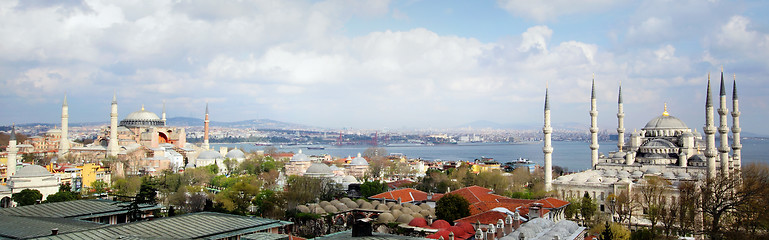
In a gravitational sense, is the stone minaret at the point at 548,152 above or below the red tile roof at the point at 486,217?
above

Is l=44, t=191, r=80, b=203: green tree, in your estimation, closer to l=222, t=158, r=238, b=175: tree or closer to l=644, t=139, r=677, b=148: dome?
l=222, t=158, r=238, b=175: tree

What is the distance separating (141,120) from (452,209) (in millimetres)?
35670

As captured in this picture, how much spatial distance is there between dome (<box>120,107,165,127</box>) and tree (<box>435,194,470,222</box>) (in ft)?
112

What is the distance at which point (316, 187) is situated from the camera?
2364 cm

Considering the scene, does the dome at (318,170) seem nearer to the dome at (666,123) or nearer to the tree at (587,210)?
the tree at (587,210)

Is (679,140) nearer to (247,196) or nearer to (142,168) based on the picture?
(247,196)

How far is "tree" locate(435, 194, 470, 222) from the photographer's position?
659 inches

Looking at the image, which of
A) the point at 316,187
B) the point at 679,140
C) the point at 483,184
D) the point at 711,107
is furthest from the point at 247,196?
the point at 679,140

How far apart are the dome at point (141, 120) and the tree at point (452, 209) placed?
34150mm

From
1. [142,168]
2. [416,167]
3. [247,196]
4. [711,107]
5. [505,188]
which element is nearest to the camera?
[247,196]

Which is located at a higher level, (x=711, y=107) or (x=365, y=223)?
(x=711, y=107)

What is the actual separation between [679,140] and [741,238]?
18.4 m

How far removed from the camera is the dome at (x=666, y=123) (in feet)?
104

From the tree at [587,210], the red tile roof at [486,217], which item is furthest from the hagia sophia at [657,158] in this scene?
the red tile roof at [486,217]
